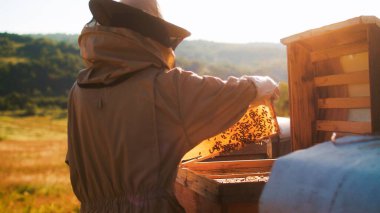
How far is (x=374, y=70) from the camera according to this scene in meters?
2.61

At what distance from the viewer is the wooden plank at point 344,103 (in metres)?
2.80

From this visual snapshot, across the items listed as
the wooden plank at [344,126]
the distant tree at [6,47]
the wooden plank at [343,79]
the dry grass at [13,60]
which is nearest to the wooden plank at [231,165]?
the wooden plank at [344,126]

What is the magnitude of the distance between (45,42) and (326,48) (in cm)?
9926

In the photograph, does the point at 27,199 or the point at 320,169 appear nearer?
the point at 320,169

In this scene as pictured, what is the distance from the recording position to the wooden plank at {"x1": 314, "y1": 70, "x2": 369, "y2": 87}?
2.80 m

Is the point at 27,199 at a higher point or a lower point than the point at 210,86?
lower

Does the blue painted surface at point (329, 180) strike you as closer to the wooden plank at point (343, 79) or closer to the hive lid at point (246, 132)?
the wooden plank at point (343, 79)

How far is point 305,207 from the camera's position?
77.0 inches

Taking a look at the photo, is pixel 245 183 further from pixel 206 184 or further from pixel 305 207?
pixel 305 207

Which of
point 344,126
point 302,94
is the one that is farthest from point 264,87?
point 344,126

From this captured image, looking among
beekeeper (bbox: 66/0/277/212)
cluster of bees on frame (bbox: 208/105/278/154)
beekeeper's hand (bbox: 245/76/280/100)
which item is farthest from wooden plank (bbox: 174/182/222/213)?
beekeeper's hand (bbox: 245/76/280/100)

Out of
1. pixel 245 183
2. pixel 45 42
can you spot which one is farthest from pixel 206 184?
pixel 45 42

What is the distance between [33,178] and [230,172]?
775 inches

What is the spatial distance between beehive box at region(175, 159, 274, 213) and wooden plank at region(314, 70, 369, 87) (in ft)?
2.76
